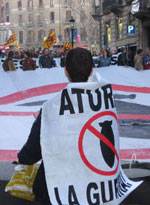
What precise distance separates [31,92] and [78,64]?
1277 centimetres

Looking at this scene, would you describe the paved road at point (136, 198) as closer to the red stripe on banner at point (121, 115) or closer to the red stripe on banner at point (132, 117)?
the red stripe on banner at point (121, 115)

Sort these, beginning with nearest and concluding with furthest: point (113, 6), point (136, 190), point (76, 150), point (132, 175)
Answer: point (76, 150) → point (136, 190) → point (132, 175) → point (113, 6)

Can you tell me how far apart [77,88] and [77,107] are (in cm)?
11

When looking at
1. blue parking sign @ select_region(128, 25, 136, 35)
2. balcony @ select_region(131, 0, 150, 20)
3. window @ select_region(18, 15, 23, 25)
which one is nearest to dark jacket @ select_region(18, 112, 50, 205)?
balcony @ select_region(131, 0, 150, 20)

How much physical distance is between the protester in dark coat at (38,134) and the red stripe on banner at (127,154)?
3.96m

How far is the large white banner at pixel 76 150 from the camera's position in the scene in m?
3.85

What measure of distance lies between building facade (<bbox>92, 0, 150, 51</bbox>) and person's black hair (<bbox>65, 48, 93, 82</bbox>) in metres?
40.8

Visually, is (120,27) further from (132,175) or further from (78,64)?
(78,64)

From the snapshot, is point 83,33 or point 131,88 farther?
point 83,33

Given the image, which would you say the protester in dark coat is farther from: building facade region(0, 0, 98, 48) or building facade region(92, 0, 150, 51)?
building facade region(0, 0, 98, 48)

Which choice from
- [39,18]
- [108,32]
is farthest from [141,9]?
[39,18]

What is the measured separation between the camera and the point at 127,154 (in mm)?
8250

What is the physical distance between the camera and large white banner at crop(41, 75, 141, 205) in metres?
3.85

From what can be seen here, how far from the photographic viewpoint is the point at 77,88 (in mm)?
3881
